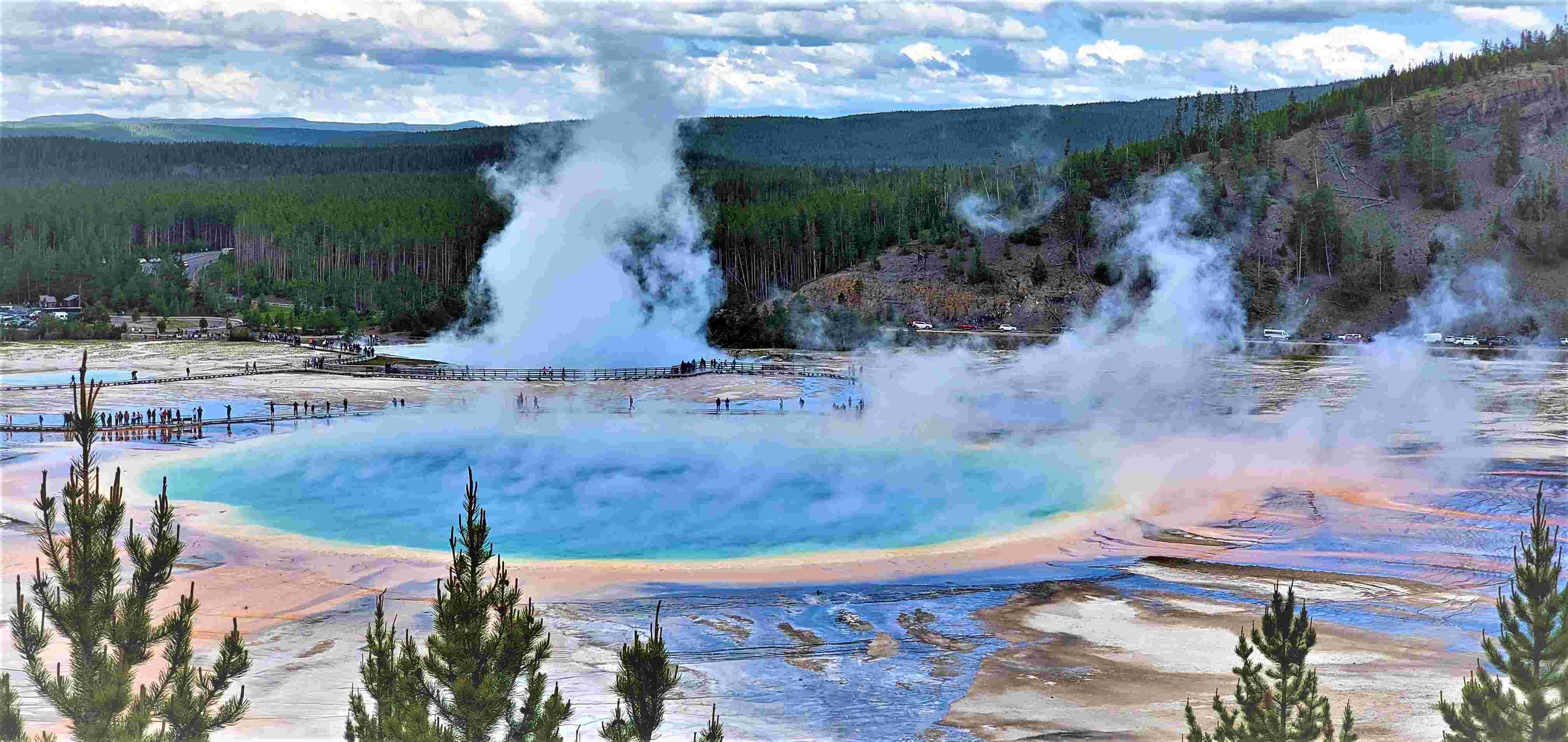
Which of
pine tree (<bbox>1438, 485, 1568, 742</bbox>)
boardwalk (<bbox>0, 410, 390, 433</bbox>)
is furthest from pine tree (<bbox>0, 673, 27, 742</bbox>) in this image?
boardwalk (<bbox>0, 410, 390, 433</bbox>)

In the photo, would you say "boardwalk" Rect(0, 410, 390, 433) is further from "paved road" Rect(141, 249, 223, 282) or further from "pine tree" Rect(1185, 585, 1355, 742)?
"paved road" Rect(141, 249, 223, 282)

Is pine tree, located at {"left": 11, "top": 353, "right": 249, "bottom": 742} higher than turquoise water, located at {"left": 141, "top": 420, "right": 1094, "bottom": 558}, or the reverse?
pine tree, located at {"left": 11, "top": 353, "right": 249, "bottom": 742}

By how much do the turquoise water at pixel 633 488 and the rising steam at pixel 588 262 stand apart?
1638cm

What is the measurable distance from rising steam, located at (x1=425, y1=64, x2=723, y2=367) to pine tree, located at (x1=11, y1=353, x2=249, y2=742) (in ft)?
143

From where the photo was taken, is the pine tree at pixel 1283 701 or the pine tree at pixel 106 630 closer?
the pine tree at pixel 106 630

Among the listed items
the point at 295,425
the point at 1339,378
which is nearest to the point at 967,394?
the point at 1339,378

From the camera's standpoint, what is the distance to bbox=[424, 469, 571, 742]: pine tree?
11.8m

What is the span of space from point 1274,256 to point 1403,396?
27690 millimetres

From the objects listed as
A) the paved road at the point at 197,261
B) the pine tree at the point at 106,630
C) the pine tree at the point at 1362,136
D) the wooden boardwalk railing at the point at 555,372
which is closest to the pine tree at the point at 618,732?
the pine tree at the point at 106,630

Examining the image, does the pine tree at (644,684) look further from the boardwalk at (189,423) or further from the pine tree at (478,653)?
the boardwalk at (189,423)

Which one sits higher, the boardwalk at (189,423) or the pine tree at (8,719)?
the pine tree at (8,719)

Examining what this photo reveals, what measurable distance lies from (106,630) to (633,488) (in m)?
21.8

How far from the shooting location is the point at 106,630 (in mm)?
11148

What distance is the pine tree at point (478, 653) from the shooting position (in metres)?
11.8
